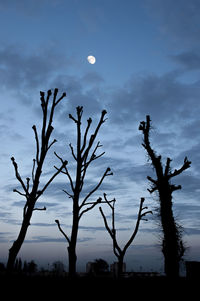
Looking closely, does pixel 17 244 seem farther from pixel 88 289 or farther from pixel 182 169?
pixel 182 169

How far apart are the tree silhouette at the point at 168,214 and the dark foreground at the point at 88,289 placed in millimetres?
9480

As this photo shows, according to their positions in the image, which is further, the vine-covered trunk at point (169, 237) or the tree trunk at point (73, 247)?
the vine-covered trunk at point (169, 237)

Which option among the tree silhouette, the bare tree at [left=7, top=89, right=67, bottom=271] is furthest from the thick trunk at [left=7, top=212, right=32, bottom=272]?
the tree silhouette

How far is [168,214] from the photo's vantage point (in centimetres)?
1354

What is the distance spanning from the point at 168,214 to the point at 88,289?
10.8m

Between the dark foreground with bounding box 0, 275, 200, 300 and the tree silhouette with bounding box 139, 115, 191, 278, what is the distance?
948cm

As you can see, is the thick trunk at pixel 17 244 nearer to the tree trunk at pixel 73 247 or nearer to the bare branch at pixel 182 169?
the tree trunk at pixel 73 247

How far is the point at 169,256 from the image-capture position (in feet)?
42.1

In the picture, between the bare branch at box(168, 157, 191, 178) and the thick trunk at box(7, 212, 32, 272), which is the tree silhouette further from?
the thick trunk at box(7, 212, 32, 272)

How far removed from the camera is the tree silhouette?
12.8m

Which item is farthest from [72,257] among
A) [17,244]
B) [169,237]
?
[169,237]

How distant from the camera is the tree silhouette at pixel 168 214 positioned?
1283 centimetres

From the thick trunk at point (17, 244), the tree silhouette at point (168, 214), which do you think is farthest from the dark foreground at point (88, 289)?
the tree silhouette at point (168, 214)

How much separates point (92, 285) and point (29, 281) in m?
0.82
